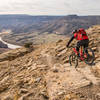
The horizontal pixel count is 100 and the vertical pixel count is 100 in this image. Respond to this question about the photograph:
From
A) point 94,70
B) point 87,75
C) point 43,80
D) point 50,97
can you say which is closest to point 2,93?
point 43,80

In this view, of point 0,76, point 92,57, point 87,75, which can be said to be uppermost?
point 92,57

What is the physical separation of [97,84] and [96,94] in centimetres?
103

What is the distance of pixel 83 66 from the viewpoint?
1126 centimetres

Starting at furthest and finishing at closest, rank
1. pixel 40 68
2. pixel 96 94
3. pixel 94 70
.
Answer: pixel 40 68 < pixel 94 70 < pixel 96 94

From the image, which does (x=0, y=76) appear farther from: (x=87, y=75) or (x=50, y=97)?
(x=87, y=75)

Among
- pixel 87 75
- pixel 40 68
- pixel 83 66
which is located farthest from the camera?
pixel 40 68

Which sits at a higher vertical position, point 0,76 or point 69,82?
point 69,82

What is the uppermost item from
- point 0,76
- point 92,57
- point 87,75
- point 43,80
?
point 92,57

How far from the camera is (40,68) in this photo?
12.3m

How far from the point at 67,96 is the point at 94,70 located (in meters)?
4.20

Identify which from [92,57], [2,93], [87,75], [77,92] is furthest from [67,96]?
[2,93]

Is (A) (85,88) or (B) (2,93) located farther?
(B) (2,93)

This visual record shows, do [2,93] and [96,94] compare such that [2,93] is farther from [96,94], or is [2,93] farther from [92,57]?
[92,57]

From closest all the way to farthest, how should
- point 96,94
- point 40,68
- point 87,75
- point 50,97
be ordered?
point 96,94, point 50,97, point 87,75, point 40,68
